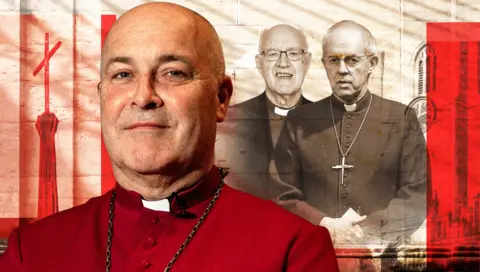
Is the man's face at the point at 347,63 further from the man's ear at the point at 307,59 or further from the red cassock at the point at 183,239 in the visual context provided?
the red cassock at the point at 183,239

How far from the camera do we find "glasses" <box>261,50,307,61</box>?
2816 mm

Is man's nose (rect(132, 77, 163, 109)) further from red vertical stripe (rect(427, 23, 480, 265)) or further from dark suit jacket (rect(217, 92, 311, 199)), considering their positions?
red vertical stripe (rect(427, 23, 480, 265))

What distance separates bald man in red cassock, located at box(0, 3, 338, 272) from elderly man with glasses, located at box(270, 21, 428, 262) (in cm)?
140

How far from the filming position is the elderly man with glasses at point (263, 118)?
2.83 m

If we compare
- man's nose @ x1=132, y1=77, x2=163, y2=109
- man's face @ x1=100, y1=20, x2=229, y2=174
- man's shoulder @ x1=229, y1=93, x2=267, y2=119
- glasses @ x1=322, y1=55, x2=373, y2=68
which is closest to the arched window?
glasses @ x1=322, y1=55, x2=373, y2=68

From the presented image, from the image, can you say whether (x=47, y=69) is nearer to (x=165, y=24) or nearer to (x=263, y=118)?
(x=263, y=118)

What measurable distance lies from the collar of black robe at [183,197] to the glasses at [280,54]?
1.45m

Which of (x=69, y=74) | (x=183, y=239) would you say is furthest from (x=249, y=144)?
→ (x=183, y=239)

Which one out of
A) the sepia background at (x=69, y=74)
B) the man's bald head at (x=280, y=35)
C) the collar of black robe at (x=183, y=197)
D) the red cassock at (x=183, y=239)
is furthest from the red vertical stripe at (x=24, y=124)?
the collar of black robe at (x=183, y=197)

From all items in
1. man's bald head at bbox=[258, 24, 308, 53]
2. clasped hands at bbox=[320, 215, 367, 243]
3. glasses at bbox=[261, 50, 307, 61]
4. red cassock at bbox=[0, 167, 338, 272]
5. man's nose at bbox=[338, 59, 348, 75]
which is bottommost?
clasped hands at bbox=[320, 215, 367, 243]

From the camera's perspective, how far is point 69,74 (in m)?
2.81

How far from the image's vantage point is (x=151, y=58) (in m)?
1.26

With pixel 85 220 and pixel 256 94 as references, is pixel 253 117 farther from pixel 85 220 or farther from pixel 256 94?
pixel 85 220

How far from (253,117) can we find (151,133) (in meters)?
1.61
